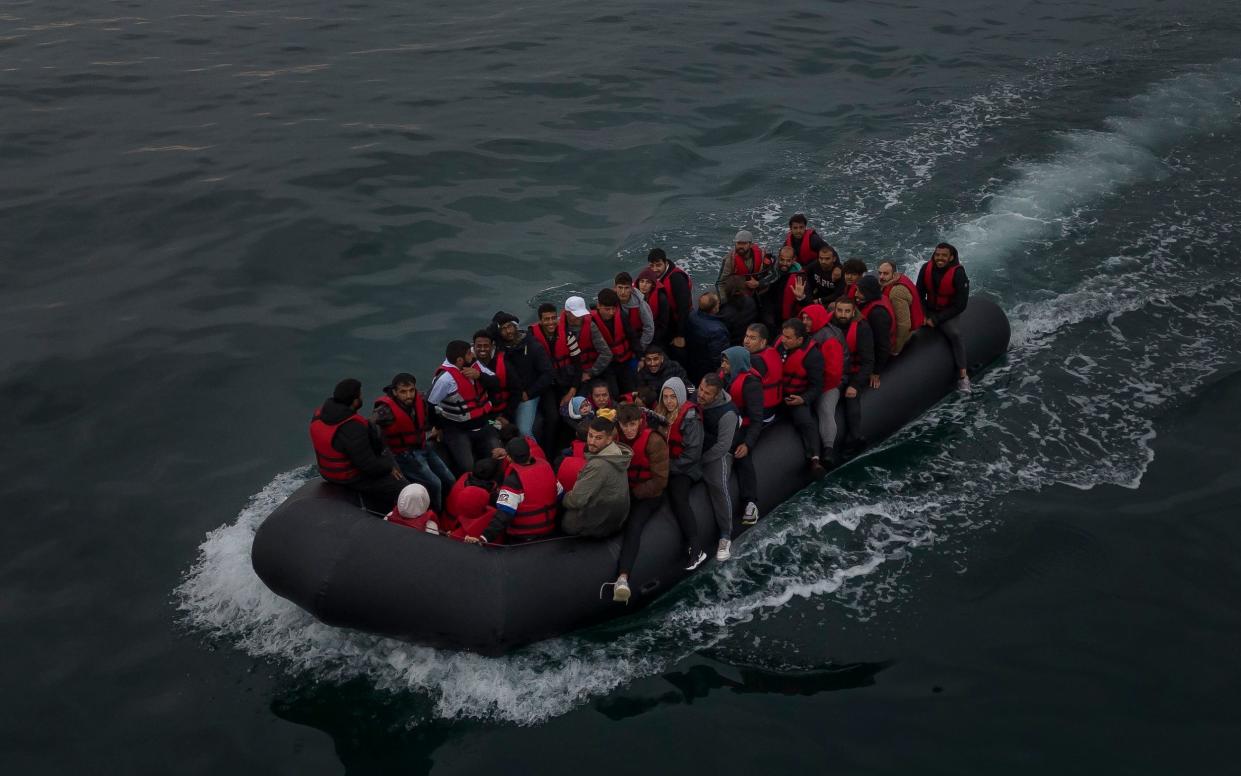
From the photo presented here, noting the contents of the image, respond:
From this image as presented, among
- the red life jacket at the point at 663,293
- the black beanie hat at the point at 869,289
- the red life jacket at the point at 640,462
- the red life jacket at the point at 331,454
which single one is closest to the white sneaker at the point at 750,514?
the red life jacket at the point at 640,462

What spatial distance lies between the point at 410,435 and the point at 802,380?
3686mm

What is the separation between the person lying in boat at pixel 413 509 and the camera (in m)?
7.35

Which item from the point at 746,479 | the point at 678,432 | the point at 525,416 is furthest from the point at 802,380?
the point at 525,416

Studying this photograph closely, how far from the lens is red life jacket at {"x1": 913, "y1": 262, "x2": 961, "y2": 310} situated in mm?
10211

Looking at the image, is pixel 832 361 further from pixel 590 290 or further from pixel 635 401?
pixel 590 290

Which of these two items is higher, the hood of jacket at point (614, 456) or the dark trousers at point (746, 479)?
the hood of jacket at point (614, 456)

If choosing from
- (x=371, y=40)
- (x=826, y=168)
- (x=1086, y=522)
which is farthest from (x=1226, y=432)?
(x=371, y=40)

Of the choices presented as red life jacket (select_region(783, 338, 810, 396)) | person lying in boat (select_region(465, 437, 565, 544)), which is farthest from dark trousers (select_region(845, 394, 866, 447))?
person lying in boat (select_region(465, 437, 565, 544))

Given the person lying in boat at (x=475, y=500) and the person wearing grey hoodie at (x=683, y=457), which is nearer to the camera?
the person lying in boat at (x=475, y=500)

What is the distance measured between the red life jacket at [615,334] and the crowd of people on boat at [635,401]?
0.05 feet

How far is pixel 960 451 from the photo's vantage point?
9781 millimetres

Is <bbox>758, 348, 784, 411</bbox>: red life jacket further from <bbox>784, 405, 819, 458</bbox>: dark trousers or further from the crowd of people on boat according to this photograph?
<bbox>784, 405, 819, 458</bbox>: dark trousers

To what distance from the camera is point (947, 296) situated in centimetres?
1032

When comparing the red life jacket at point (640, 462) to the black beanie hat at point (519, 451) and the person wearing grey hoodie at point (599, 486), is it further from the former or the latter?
the black beanie hat at point (519, 451)
